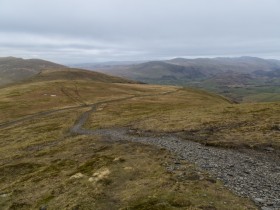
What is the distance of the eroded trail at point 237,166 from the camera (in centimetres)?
2614

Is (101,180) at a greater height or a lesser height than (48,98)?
greater

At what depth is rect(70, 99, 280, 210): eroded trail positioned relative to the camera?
1029 inches

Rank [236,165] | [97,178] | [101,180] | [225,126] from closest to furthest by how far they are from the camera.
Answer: [101,180] < [97,178] < [236,165] < [225,126]

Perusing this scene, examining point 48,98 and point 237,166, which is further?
point 48,98

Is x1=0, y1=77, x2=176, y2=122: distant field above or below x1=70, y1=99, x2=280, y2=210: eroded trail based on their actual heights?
below

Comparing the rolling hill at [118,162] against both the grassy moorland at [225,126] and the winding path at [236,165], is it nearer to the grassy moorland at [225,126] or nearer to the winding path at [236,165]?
the grassy moorland at [225,126]

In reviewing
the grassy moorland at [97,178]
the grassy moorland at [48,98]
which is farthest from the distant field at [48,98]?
the grassy moorland at [97,178]

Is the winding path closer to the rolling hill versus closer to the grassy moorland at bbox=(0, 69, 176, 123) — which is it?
the rolling hill

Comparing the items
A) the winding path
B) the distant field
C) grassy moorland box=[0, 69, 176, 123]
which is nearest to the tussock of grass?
the winding path

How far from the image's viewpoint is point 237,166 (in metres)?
34.4

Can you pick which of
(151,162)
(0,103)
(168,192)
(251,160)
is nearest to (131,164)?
(151,162)

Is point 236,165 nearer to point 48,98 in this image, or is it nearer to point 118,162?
point 118,162

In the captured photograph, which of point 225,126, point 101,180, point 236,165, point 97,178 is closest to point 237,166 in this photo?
point 236,165

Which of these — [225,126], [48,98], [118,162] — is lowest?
[48,98]
